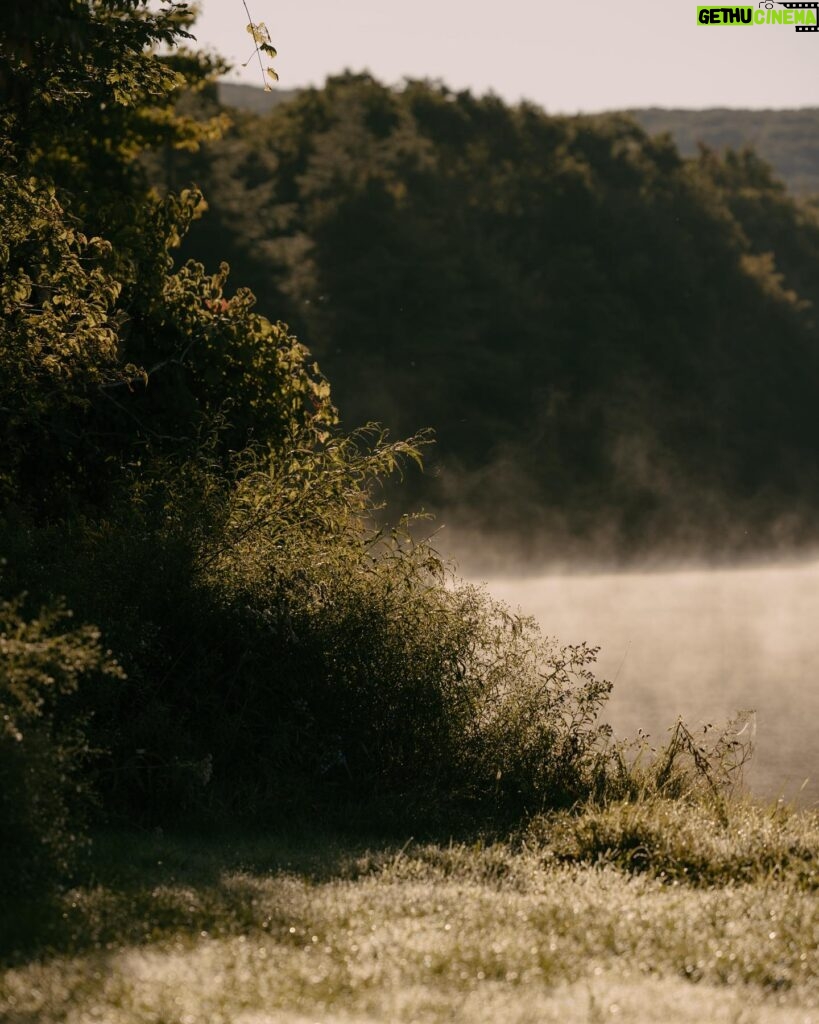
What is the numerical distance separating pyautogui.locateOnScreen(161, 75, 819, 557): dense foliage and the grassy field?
34986 mm

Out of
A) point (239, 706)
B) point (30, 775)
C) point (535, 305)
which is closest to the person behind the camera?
point (30, 775)

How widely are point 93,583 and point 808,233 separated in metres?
65.2

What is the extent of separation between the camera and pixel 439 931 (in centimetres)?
636

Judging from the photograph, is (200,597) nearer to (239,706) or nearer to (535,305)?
(239,706)

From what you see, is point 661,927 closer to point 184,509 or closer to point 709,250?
point 184,509

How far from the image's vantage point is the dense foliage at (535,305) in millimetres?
47469

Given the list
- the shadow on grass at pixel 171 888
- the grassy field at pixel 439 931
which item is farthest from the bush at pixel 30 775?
the grassy field at pixel 439 931

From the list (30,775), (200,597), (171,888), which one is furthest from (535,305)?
(30,775)

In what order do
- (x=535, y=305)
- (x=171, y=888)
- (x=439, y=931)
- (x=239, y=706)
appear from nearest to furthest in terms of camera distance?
1. (x=439, y=931)
2. (x=171, y=888)
3. (x=239, y=706)
4. (x=535, y=305)

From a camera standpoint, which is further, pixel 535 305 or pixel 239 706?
pixel 535 305

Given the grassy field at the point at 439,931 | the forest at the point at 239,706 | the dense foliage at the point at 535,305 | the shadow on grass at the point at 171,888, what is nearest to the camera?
the grassy field at the point at 439,931

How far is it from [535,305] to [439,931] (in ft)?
152

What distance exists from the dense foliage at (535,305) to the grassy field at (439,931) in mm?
34986

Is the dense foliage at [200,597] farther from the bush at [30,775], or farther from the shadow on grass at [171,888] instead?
the bush at [30,775]
